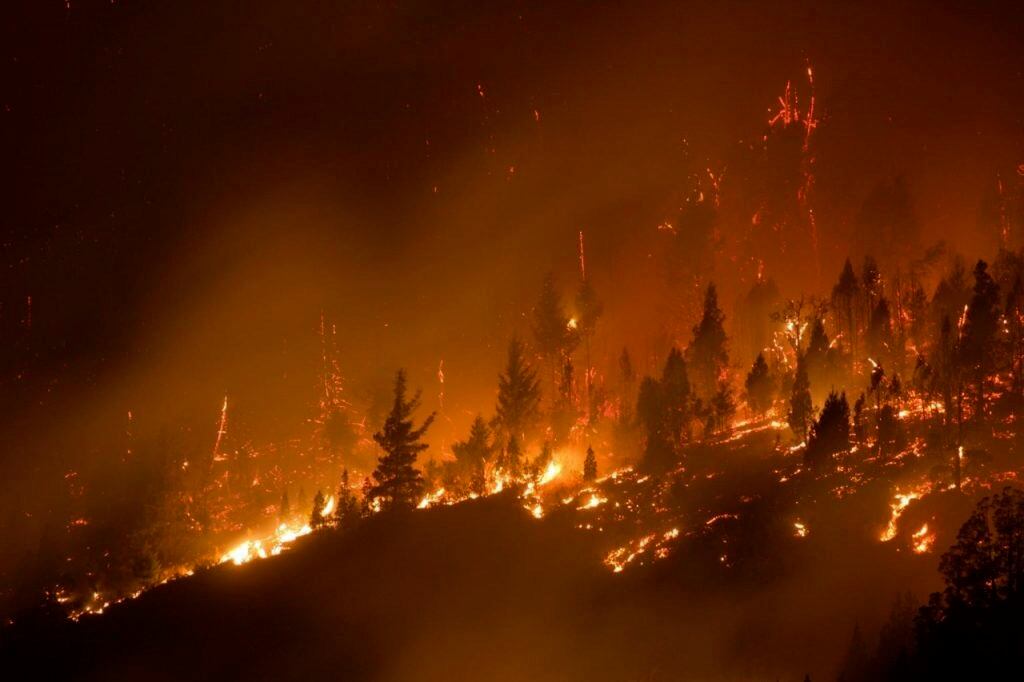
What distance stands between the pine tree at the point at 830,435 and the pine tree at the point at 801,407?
4443 mm

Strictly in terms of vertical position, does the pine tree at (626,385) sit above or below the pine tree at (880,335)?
above

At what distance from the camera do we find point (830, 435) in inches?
1922

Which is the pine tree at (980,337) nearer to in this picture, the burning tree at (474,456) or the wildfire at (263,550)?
the burning tree at (474,456)

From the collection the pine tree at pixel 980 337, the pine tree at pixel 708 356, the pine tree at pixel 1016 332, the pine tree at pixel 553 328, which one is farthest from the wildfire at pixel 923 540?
the pine tree at pixel 553 328

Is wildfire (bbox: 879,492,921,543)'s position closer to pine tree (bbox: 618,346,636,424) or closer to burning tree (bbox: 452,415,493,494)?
burning tree (bbox: 452,415,493,494)

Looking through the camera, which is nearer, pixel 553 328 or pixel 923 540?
pixel 923 540

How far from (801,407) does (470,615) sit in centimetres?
2866

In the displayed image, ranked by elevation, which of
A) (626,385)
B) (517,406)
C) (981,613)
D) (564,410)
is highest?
(626,385)

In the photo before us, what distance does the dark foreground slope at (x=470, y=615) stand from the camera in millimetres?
38125

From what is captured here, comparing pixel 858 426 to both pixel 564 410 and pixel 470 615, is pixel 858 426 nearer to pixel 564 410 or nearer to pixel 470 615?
pixel 470 615

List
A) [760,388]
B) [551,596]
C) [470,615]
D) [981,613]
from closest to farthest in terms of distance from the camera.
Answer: [981,613] < [551,596] < [470,615] < [760,388]

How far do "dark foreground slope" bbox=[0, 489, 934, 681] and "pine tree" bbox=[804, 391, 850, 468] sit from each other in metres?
8.40

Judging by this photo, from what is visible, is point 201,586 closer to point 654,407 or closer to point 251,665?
point 251,665

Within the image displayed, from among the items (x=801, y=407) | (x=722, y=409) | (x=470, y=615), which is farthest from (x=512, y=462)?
(x=801, y=407)
